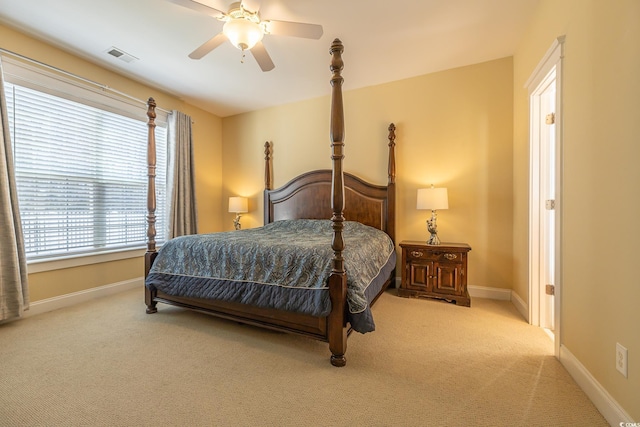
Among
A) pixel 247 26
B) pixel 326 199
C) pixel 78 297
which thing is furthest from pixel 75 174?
pixel 326 199

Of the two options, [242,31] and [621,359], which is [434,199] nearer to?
[621,359]

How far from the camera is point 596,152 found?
1.49 metres

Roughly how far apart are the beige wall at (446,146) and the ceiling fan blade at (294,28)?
120 cm

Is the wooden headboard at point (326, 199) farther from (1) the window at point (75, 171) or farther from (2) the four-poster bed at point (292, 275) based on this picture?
(1) the window at point (75, 171)

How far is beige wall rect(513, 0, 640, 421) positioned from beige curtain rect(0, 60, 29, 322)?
436 cm

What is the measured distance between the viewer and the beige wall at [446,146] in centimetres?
316

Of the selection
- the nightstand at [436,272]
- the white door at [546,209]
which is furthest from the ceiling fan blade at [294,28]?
the nightstand at [436,272]

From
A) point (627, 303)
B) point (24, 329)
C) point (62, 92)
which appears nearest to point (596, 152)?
point (627, 303)

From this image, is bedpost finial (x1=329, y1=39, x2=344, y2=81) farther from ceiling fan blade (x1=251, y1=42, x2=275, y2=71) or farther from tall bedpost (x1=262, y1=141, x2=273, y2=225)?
tall bedpost (x1=262, y1=141, x2=273, y2=225)

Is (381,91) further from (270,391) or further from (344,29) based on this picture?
(270,391)

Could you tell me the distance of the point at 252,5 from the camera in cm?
222

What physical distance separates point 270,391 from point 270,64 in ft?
8.69

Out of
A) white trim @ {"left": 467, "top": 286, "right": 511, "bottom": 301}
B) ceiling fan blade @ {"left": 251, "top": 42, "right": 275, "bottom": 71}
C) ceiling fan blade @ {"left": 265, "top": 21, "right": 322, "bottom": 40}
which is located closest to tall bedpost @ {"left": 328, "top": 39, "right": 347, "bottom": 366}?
ceiling fan blade @ {"left": 265, "top": 21, "right": 322, "bottom": 40}

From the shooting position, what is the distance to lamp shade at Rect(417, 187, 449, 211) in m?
3.07
